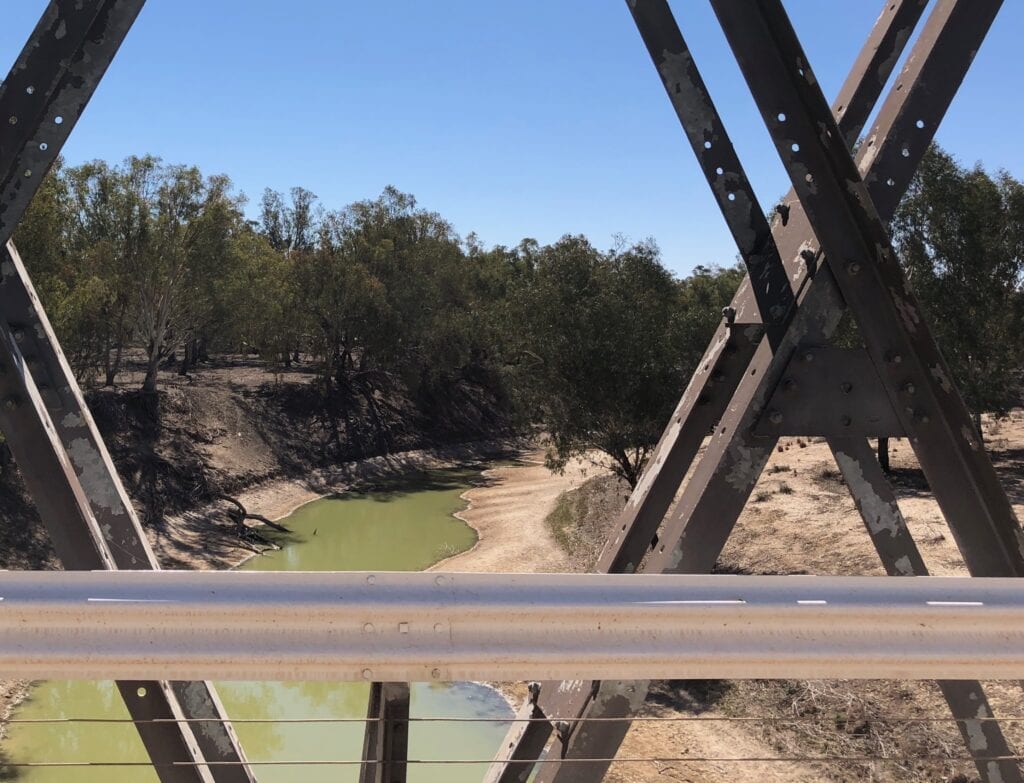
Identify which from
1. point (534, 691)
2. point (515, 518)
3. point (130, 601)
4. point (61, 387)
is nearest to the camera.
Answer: point (130, 601)

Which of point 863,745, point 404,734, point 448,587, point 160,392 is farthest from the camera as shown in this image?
point 160,392

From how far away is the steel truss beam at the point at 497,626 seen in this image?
124 centimetres

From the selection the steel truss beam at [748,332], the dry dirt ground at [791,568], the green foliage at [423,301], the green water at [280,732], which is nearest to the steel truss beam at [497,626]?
the steel truss beam at [748,332]

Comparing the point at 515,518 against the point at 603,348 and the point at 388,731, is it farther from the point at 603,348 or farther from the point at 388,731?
the point at 388,731

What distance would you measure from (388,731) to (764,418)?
1084 mm

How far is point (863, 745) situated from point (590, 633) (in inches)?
475

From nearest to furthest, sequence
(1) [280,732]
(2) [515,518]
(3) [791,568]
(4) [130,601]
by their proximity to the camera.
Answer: (4) [130,601]
(1) [280,732]
(3) [791,568]
(2) [515,518]

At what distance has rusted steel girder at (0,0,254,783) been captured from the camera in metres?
1.83

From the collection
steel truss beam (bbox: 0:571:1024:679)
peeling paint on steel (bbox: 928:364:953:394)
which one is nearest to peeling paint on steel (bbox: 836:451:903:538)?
peeling paint on steel (bbox: 928:364:953:394)

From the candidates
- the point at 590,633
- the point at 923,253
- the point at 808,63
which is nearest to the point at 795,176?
the point at 808,63

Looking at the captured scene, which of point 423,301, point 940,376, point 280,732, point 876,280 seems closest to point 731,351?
point 876,280

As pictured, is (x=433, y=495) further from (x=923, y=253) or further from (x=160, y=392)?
(x=923, y=253)

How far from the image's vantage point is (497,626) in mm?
1281

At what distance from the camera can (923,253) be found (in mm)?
22641
